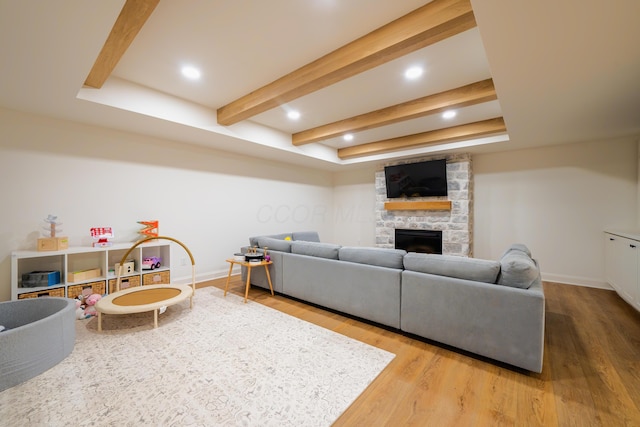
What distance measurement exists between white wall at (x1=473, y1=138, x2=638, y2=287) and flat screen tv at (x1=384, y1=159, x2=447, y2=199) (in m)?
0.76

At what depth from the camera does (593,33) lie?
1670 millimetres

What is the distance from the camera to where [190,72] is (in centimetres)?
276

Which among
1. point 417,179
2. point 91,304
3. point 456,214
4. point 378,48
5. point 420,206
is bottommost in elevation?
point 91,304

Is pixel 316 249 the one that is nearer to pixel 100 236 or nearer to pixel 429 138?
pixel 100 236

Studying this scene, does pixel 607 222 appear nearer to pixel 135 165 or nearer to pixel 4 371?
pixel 4 371

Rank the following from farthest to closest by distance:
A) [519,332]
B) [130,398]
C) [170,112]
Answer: [170,112] < [519,332] < [130,398]

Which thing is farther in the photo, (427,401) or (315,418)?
(427,401)

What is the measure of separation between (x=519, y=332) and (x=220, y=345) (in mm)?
2504

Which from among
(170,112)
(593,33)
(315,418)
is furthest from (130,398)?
(593,33)

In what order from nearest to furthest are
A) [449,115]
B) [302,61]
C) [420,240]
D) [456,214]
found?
[302,61], [449,115], [456,214], [420,240]

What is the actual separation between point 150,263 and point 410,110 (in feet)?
14.3

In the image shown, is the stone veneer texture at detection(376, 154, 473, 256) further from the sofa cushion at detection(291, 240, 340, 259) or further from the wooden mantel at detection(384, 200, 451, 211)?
the sofa cushion at detection(291, 240, 340, 259)

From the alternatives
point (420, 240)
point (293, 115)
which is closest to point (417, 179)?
point (420, 240)

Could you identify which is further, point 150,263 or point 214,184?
point 214,184
